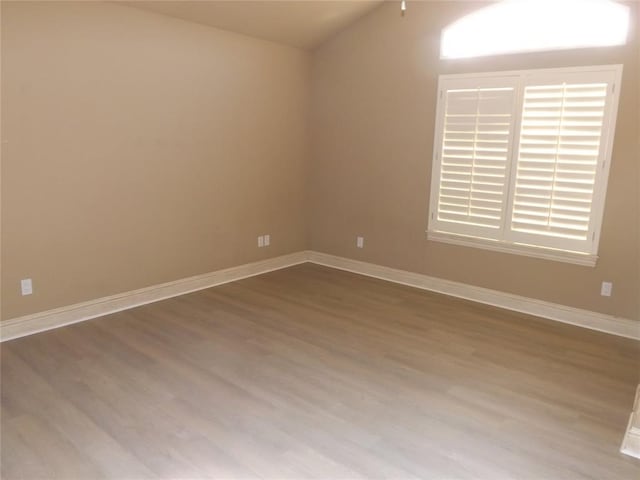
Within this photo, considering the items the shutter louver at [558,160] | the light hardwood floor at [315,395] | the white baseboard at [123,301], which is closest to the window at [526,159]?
the shutter louver at [558,160]

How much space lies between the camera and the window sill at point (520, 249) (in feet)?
12.2

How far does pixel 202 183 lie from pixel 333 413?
104 inches

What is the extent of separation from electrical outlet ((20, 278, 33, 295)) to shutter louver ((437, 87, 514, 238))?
349 centimetres

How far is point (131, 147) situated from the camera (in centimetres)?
377

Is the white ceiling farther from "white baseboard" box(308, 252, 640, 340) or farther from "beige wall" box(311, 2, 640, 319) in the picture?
"white baseboard" box(308, 252, 640, 340)

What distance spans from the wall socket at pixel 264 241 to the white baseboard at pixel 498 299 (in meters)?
0.72

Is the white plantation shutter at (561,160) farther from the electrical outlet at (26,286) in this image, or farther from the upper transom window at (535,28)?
the electrical outlet at (26,286)

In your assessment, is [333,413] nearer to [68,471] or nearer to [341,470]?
[341,470]

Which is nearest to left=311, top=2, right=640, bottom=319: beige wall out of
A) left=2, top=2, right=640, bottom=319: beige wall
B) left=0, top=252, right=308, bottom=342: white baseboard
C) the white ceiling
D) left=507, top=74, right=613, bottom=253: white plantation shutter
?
left=2, top=2, right=640, bottom=319: beige wall

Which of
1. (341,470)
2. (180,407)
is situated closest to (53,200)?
(180,407)

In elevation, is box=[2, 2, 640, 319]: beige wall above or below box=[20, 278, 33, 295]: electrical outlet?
above

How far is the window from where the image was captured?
11.6 ft

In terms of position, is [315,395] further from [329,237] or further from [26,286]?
[329,237]

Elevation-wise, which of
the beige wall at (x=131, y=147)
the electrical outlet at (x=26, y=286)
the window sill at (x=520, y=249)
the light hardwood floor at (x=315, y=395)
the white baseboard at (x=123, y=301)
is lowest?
the light hardwood floor at (x=315, y=395)
